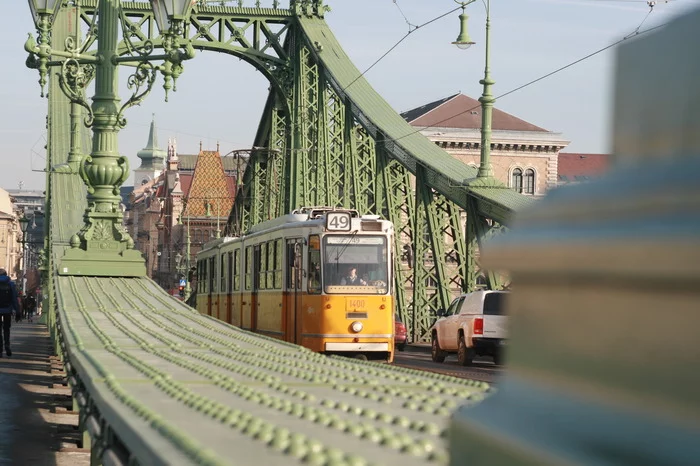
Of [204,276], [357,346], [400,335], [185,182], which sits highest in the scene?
[185,182]

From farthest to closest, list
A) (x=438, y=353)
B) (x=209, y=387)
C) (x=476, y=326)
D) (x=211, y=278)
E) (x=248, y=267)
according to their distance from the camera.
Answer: (x=211, y=278)
(x=438, y=353)
(x=476, y=326)
(x=248, y=267)
(x=209, y=387)

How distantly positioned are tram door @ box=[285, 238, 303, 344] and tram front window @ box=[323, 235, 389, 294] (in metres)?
0.47

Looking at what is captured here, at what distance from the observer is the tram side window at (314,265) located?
2255 centimetres

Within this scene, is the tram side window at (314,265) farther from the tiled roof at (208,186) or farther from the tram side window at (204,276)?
the tiled roof at (208,186)

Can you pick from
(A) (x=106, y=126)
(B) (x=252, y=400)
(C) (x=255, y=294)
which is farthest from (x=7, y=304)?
(B) (x=252, y=400)

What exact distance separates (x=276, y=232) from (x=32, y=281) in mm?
131121

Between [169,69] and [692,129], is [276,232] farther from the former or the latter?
[692,129]

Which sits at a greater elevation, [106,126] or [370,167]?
[370,167]

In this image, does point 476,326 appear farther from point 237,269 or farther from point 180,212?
point 180,212

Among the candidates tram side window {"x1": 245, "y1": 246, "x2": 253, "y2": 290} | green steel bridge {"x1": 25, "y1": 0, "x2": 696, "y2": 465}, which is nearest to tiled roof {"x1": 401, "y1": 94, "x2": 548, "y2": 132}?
green steel bridge {"x1": 25, "y1": 0, "x2": 696, "y2": 465}

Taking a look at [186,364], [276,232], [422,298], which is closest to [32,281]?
[422,298]

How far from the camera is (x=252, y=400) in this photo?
425 cm

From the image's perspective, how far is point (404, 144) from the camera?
33.7m

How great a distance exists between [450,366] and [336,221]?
227 inches
